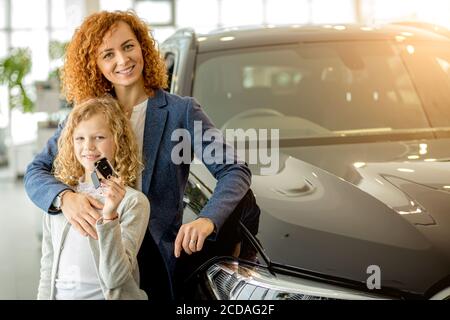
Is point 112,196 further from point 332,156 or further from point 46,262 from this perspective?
point 332,156

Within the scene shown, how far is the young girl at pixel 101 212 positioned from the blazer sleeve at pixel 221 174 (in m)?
0.15

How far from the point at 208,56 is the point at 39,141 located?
5812 mm

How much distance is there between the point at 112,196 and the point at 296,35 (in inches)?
56.0

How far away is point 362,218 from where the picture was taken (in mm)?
1347

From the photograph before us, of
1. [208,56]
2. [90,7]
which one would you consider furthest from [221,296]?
[90,7]

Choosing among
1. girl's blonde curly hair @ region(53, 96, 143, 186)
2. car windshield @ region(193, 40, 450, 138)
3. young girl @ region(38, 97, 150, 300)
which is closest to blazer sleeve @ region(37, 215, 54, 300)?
young girl @ region(38, 97, 150, 300)

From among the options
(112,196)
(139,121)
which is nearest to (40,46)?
(139,121)

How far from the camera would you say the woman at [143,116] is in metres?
1.43

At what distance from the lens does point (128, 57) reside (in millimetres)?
1480

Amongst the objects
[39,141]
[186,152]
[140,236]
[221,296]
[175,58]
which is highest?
[175,58]

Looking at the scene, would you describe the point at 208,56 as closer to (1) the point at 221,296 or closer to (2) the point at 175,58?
(2) the point at 175,58

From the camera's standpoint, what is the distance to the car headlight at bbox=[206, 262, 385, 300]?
49.3 inches

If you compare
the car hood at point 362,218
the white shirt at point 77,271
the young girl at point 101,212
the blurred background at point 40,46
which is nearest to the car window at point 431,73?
the blurred background at point 40,46

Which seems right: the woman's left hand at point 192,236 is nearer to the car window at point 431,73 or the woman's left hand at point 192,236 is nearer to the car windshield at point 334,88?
the car windshield at point 334,88
